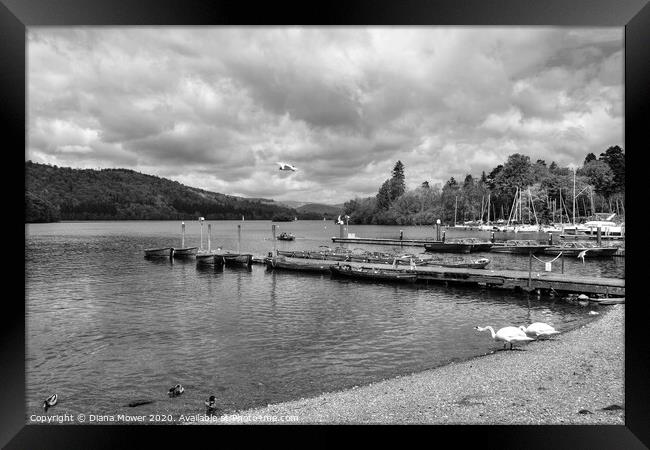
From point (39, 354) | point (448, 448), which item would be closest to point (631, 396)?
point (448, 448)

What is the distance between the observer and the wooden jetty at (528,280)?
1605 centimetres

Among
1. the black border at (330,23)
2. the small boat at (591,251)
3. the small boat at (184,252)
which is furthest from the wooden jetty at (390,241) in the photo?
the black border at (330,23)

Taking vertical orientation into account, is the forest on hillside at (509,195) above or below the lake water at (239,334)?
above

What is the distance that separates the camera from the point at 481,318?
13.7 meters

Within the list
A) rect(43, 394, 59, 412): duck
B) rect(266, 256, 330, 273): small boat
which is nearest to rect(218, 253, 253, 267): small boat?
rect(266, 256, 330, 273): small boat

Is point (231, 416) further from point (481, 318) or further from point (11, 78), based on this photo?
point (481, 318)

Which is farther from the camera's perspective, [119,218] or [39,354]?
[119,218]

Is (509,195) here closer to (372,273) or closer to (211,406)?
(372,273)

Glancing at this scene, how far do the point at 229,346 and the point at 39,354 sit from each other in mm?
4410

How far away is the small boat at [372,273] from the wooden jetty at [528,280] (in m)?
0.44

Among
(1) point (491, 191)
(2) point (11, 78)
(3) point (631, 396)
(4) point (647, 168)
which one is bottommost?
(3) point (631, 396)

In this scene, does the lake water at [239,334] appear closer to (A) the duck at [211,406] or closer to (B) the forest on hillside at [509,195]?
(A) the duck at [211,406]

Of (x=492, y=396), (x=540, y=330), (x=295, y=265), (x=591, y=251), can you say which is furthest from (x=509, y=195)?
(x=492, y=396)

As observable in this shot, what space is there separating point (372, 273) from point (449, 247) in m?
17.5
